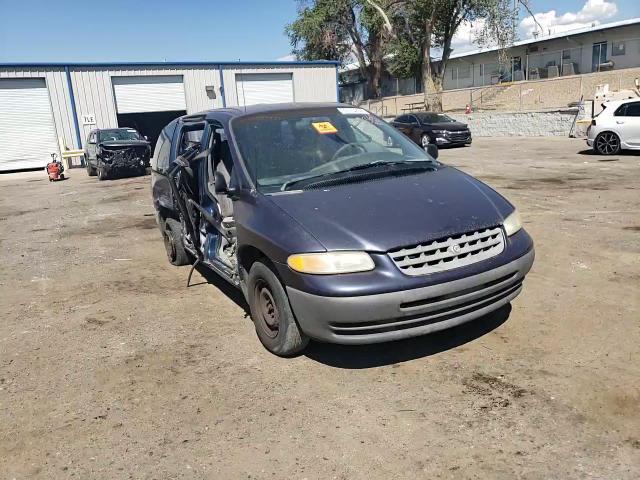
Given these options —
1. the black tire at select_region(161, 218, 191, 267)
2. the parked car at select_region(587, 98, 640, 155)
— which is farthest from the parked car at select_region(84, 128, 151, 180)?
the parked car at select_region(587, 98, 640, 155)

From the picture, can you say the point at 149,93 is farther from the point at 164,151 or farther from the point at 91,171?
the point at 164,151

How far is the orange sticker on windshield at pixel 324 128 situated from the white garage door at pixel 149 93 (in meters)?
23.8

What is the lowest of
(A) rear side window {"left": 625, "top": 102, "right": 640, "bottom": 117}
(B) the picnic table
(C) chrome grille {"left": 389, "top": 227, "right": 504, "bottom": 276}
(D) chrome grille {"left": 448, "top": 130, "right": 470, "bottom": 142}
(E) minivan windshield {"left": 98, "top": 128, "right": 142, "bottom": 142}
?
(D) chrome grille {"left": 448, "top": 130, "right": 470, "bottom": 142}

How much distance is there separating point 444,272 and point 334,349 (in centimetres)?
112

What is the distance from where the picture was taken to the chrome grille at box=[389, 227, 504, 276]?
10.3ft

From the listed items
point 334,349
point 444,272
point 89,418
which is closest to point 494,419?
point 444,272

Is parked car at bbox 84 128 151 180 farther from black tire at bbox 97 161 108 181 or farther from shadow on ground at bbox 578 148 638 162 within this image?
shadow on ground at bbox 578 148 638 162

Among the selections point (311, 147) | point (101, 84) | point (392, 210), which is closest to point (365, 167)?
point (311, 147)

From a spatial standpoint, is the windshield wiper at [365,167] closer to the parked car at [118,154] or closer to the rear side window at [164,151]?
the rear side window at [164,151]

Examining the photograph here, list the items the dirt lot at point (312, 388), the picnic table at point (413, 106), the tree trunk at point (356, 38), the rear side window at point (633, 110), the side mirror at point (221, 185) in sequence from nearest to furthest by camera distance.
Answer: the dirt lot at point (312, 388), the side mirror at point (221, 185), the rear side window at point (633, 110), the picnic table at point (413, 106), the tree trunk at point (356, 38)

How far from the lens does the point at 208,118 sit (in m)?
4.88

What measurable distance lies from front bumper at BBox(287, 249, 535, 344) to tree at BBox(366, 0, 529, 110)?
30.5m

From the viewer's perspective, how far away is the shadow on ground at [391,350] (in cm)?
366

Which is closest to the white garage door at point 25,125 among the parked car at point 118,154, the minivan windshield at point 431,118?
the parked car at point 118,154
